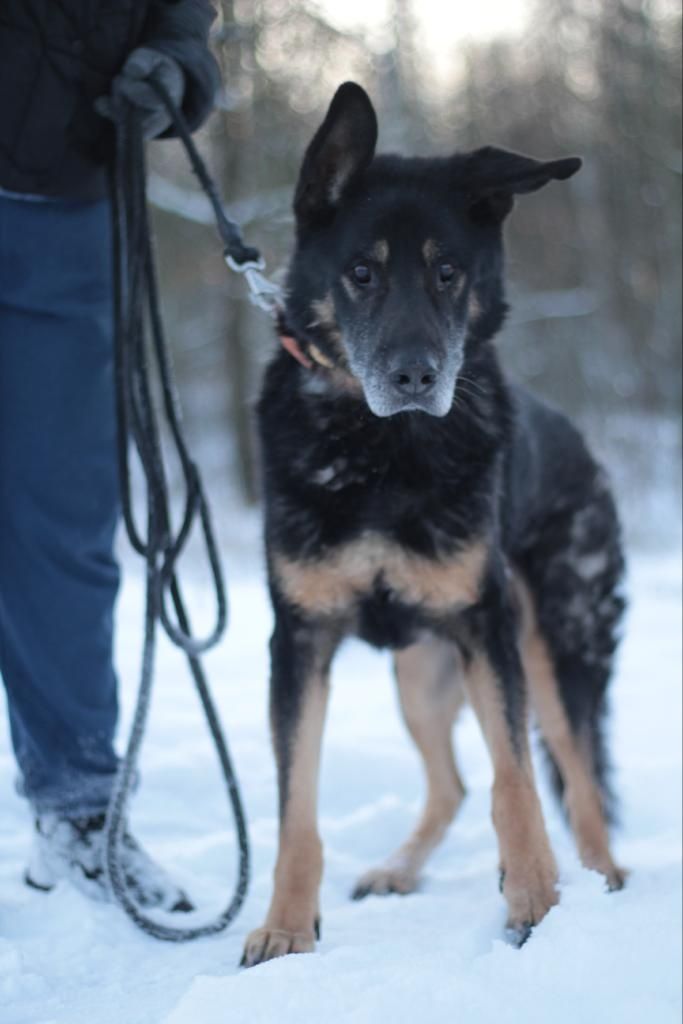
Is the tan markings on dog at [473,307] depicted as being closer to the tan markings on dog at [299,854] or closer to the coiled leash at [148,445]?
the coiled leash at [148,445]

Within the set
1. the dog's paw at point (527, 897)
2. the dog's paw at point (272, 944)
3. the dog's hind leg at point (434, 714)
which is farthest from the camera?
the dog's hind leg at point (434, 714)

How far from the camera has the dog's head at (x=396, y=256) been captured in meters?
2.32

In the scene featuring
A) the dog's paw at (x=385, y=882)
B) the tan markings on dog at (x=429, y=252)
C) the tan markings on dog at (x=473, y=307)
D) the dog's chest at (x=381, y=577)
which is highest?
the tan markings on dog at (x=429, y=252)

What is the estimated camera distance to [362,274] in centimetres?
245

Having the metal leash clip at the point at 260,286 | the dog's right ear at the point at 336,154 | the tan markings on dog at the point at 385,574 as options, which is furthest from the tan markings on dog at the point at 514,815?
the dog's right ear at the point at 336,154

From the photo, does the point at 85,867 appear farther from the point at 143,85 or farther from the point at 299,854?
the point at 143,85

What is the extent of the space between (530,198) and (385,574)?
17499 millimetres

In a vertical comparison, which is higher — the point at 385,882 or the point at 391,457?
the point at 391,457

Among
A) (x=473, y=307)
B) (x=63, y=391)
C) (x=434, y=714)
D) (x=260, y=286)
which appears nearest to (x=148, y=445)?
(x=63, y=391)

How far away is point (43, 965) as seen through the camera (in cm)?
202

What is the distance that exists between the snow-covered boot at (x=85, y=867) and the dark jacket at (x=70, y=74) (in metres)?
1.49

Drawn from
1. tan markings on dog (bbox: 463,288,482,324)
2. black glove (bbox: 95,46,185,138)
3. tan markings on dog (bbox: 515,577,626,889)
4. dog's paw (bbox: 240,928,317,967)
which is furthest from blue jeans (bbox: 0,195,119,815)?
tan markings on dog (bbox: 515,577,626,889)

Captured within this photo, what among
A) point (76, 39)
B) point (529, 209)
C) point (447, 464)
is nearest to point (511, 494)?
point (447, 464)

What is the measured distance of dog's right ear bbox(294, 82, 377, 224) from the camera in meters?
2.39
